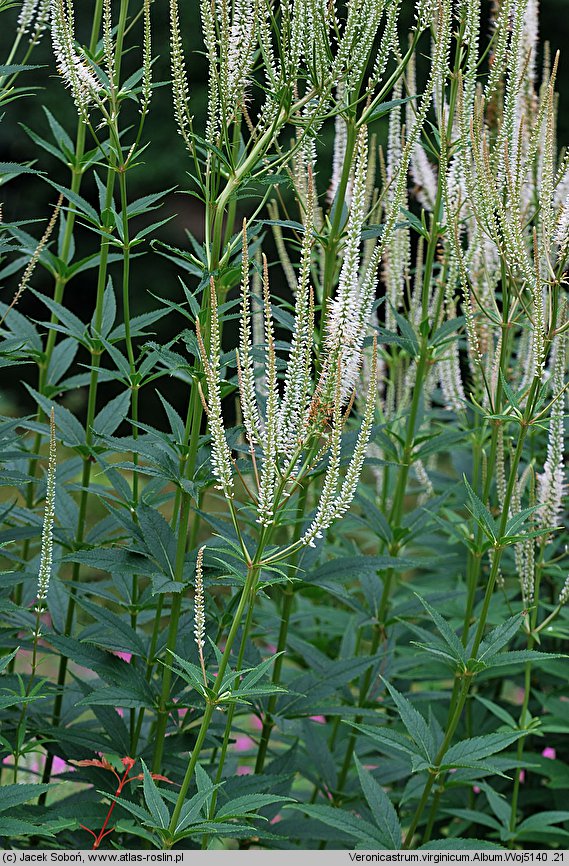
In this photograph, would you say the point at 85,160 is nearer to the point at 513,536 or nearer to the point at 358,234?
the point at 358,234

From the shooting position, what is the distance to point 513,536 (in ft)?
8.46

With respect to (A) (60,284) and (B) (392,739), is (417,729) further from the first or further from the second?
(A) (60,284)

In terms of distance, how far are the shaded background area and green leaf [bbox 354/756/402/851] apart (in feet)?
30.6

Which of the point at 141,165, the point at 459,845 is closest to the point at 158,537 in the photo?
the point at 459,845

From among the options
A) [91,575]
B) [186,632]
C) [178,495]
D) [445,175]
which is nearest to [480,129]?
[445,175]

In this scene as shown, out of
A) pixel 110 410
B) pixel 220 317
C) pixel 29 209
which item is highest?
pixel 29 209

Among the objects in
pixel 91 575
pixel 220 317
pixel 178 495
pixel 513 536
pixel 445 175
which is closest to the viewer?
pixel 513 536

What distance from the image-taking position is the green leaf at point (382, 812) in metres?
2.76

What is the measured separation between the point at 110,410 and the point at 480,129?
1.71m

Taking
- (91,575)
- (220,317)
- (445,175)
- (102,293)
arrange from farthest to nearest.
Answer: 1. (91,575)
2. (102,293)
3. (445,175)
4. (220,317)

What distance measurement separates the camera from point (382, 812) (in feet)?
9.21

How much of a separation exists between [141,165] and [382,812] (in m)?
10.2

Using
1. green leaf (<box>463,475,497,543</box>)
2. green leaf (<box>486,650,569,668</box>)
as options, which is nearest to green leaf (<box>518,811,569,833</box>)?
green leaf (<box>486,650,569,668</box>)

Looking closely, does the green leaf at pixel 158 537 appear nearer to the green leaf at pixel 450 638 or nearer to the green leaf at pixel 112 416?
the green leaf at pixel 112 416
